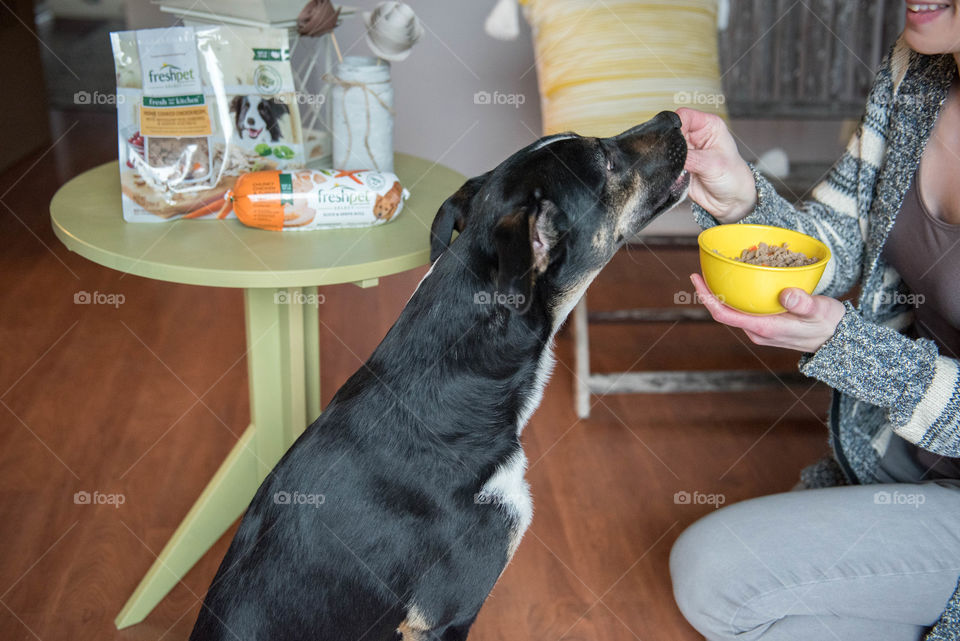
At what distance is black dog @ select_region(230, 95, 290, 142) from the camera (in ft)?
5.72

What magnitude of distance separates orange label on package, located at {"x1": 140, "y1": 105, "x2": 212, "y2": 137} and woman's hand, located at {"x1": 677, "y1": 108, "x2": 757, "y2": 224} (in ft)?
2.95

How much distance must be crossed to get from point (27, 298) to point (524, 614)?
220cm

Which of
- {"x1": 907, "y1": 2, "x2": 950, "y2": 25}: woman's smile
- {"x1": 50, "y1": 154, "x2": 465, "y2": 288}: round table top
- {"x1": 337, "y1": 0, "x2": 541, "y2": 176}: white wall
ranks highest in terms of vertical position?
{"x1": 907, "y1": 2, "x2": 950, "y2": 25}: woman's smile

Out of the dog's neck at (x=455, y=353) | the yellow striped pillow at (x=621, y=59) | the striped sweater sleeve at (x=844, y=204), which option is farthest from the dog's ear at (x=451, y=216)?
the yellow striped pillow at (x=621, y=59)

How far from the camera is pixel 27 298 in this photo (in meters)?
3.13

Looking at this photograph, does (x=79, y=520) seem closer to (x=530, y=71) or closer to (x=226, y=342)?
(x=226, y=342)

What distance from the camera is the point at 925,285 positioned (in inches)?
58.5

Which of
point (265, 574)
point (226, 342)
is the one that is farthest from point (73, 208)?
point (226, 342)

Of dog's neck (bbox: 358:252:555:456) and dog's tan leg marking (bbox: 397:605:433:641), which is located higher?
dog's neck (bbox: 358:252:555:456)

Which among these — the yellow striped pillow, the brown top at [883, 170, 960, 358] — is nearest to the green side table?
the yellow striped pillow

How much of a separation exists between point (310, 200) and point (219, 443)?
1.00 metres

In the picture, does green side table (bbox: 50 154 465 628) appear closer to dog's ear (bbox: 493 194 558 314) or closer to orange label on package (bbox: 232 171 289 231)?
orange label on package (bbox: 232 171 289 231)

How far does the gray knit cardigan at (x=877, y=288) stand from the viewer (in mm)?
1334

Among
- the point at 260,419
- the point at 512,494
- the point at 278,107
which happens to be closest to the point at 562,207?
the point at 512,494
